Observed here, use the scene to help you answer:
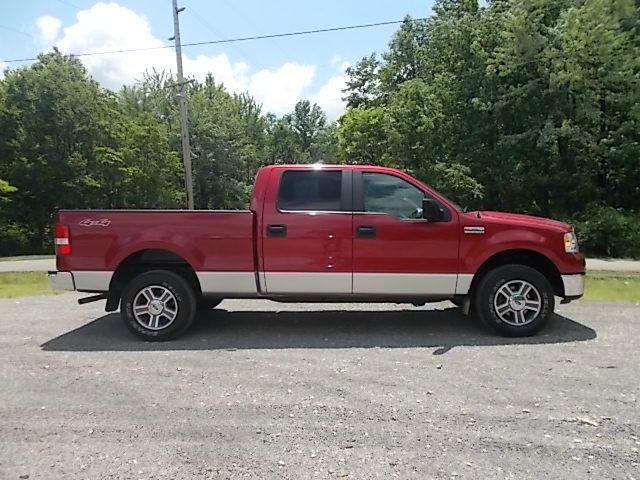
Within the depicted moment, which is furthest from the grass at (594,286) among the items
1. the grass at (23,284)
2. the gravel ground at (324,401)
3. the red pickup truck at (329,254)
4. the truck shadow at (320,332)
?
the red pickup truck at (329,254)

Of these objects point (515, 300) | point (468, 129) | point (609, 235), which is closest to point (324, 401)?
point (515, 300)

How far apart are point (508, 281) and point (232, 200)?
3565 centimetres

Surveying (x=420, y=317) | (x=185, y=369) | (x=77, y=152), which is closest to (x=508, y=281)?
(x=420, y=317)

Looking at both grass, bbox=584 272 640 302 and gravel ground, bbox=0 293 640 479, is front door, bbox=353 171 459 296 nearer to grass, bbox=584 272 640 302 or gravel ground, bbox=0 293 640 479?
gravel ground, bbox=0 293 640 479

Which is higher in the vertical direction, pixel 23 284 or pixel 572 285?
pixel 572 285

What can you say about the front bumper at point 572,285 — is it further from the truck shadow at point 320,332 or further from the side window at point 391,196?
the side window at point 391,196

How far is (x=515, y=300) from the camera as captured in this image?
633cm

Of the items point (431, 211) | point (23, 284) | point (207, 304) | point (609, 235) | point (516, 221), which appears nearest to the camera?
point (431, 211)

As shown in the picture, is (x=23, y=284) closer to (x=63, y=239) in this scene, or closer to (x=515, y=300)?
(x=63, y=239)

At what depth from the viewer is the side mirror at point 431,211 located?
6.27m

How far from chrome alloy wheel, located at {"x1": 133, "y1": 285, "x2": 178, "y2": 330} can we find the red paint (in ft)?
1.49

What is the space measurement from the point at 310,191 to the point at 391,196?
3.04 ft

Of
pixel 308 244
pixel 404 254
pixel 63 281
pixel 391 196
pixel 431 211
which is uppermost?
pixel 391 196

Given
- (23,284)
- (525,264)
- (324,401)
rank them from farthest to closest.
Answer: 1. (23,284)
2. (525,264)
3. (324,401)
